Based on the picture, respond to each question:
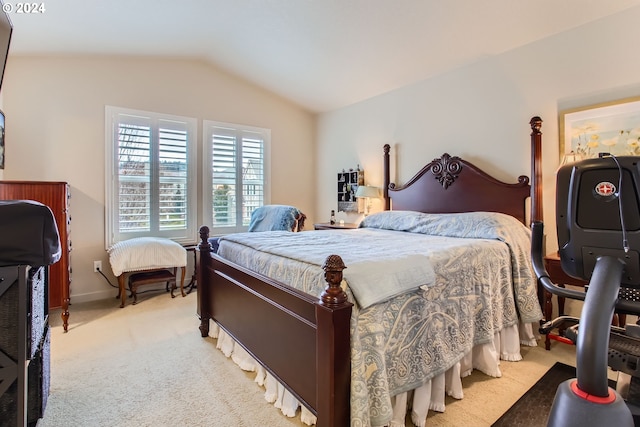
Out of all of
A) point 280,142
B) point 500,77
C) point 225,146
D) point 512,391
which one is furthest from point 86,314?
point 500,77

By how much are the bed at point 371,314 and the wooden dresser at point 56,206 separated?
1307mm

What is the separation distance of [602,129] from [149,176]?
4.65 metres

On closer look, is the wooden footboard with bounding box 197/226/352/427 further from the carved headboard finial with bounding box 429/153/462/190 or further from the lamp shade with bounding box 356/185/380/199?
the carved headboard finial with bounding box 429/153/462/190

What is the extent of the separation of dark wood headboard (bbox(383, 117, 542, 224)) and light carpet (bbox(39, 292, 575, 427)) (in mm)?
1289

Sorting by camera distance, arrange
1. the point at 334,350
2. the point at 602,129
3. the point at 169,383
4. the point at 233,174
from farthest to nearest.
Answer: the point at 233,174 < the point at 602,129 < the point at 169,383 < the point at 334,350

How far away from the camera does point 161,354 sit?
100 inches

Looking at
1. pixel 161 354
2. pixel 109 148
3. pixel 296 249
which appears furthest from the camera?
pixel 109 148

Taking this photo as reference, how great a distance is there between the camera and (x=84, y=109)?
3.76m

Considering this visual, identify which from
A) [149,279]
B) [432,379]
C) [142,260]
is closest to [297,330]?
[432,379]

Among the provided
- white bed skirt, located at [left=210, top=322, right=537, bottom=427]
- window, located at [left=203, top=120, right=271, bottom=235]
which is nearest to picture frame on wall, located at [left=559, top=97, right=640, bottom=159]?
white bed skirt, located at [left=210, top=322, right=537, bottom=427]

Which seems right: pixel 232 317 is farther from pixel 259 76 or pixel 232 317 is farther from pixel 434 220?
pixel 259 76

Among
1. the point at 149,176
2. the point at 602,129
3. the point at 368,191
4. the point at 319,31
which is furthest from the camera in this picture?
the point at 368,191

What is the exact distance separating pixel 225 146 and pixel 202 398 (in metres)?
3.50

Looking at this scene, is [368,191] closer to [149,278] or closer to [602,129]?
[602,129]
